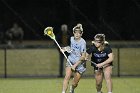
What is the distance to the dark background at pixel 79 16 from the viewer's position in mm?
36312

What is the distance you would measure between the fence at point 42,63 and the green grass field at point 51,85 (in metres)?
1.31

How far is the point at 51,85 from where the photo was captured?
52.2ft

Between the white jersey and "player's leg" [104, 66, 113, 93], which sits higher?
the white jersey

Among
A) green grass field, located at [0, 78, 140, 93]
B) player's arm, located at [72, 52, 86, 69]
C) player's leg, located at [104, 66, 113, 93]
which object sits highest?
player's arm, located at [72, 52, 86, 69]

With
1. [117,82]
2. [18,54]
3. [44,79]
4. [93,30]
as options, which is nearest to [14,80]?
[44,79]

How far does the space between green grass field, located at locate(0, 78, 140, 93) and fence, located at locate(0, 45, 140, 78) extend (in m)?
1.31

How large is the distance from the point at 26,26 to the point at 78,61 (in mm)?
25443

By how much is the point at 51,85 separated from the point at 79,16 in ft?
69.6

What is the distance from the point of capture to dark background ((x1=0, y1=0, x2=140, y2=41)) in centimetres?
3631

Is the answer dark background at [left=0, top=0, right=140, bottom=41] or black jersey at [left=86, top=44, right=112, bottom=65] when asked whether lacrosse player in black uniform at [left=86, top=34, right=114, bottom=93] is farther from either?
dark background at [left=0, top=0, right=140, bottom=41]

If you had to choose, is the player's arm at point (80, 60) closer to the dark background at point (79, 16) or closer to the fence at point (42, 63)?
the fence at point (42, 63)

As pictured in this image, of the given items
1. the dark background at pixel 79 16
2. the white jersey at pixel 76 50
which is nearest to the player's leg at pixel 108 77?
the white jersey at pixel 76 50

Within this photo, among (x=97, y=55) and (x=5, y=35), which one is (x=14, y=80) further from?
(x=5, y=35)

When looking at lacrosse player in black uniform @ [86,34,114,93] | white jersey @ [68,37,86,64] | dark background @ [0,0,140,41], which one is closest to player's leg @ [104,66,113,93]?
lacrosse player in black uniform @ [86,34,114,93]
